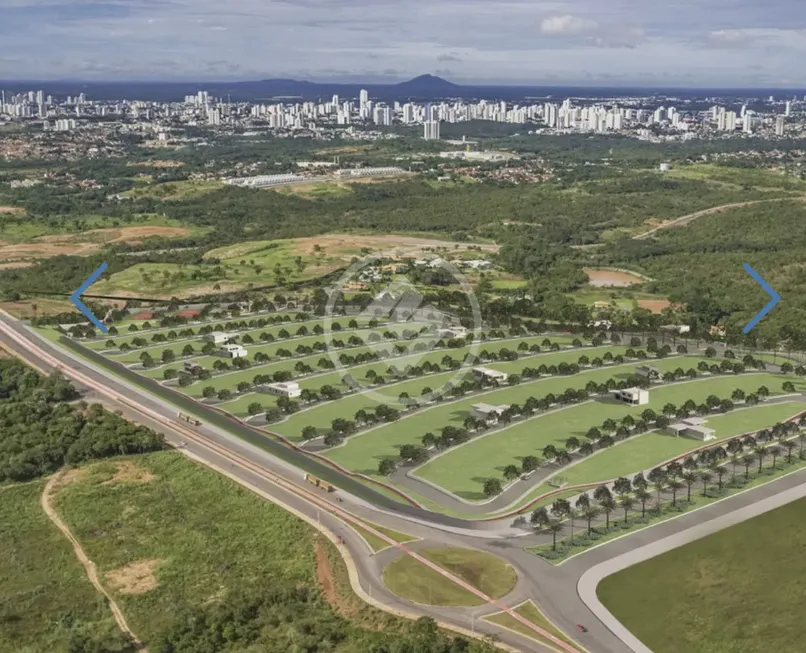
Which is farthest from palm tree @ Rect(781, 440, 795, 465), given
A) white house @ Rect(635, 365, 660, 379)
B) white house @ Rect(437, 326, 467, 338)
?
white house @ Rect(437, 326, 467, 338)

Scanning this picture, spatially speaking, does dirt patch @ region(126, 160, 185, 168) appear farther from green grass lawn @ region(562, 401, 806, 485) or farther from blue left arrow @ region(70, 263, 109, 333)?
green grass lawn @ region(562, 401, 806, 485)

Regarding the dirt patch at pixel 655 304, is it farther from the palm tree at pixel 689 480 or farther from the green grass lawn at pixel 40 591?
the green grass lawn at pixel 40 591

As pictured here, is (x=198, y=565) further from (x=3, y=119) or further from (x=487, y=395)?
(x=3, y=119)

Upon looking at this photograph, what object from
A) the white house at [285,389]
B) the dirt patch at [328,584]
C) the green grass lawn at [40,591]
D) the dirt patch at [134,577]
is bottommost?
the green grass lawn at [40,591]

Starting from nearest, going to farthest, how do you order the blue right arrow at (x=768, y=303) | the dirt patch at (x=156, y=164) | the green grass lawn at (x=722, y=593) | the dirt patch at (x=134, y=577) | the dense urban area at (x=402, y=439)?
the green grass lawn at (x=722, y=593) < the dense urban area at (x=402, y=439) < the dirt patch at (x=134, y=577) < the blue right arrow at (x=768, y=303) < the dirt patch at (x=156, y=164)

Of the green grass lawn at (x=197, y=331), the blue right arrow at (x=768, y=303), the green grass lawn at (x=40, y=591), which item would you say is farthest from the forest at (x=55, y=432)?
the blue right arrow at (x=768, y=303)

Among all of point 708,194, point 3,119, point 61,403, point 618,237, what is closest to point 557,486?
point 61,403
